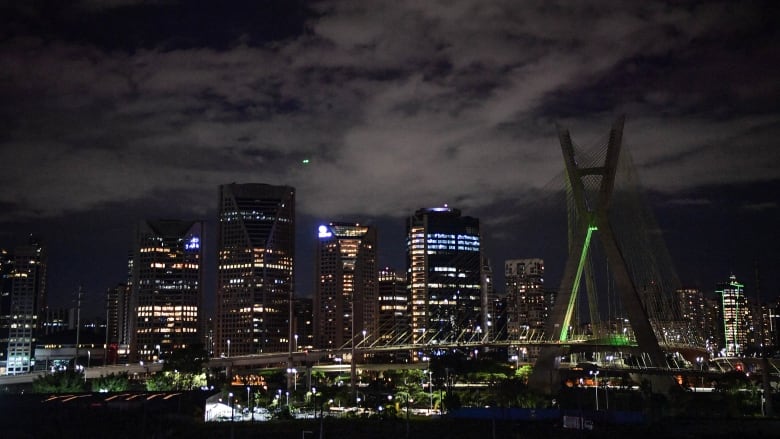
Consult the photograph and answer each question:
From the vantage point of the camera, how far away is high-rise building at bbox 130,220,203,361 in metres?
101

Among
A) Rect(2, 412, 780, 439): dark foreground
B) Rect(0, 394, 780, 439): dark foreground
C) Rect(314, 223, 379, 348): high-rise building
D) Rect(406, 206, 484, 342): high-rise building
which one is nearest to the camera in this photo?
Rect(2, 412, 780, 439): dark foreground

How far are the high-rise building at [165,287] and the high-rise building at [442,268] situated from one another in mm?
34236

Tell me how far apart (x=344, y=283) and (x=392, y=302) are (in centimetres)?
999

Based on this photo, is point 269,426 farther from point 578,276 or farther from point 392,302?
point 392,302

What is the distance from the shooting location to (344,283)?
129375mm

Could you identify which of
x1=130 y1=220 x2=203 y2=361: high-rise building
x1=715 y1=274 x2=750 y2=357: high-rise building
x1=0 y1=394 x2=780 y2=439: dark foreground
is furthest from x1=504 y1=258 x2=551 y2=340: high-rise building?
x1=0 y1=394 x2=780 y2=439: dark foreground

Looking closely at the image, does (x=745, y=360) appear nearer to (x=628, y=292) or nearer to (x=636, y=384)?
(x=636, y=384)

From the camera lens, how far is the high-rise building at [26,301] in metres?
99.2

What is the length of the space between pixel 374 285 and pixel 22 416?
10439cm

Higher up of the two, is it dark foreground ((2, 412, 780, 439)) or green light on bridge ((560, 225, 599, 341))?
green light on bridge ((560, 225, 599, 341))

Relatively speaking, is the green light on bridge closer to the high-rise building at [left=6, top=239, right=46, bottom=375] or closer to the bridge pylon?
the bridge pylon

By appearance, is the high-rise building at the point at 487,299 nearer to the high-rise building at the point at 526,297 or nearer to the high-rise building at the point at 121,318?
the high-rise building at the point at 526,297

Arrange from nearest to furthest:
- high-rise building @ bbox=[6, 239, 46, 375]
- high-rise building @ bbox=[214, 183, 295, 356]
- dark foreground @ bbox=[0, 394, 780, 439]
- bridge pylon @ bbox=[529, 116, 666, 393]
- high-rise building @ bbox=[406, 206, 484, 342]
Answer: dark foreground @ bbox=[0, 394, 780, 439] < bridge pylon @ bbox=[529, 116, 666, 393] < high-rise building @ bbox=[6, 239, 46, 375] < high-rise building @ bbox=[214, 183, 295, 356] < high-rise building @ bbox=[406, 206, 484, 342]

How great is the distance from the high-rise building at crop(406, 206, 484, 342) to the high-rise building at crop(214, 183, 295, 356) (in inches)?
826
